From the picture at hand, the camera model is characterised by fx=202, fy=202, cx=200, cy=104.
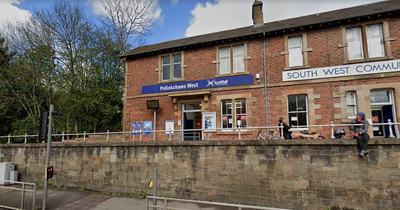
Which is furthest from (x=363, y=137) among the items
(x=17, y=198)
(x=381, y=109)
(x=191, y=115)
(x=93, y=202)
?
(x=17, y=198)

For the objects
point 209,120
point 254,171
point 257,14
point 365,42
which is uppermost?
point 257,14

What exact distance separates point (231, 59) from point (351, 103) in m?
6.61

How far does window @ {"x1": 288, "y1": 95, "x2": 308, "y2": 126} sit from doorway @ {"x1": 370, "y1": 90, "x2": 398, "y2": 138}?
296cm

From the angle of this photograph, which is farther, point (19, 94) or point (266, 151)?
point (19, 94)

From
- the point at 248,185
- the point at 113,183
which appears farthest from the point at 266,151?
the point at 113,183

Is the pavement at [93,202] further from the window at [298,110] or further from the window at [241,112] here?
the window at [298,110]

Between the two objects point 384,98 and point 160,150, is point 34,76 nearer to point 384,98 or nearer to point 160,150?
point 160,150

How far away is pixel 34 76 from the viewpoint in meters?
18.0

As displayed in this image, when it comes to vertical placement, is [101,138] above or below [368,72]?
below

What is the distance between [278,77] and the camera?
11.2 meters

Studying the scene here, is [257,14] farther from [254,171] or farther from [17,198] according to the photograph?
[17,198]

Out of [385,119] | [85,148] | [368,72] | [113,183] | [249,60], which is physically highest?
[249,60]

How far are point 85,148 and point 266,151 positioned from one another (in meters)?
9.20

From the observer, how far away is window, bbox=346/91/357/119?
9.91m
